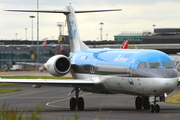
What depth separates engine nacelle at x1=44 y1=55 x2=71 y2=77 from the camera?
2314cm

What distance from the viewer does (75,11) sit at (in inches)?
1108

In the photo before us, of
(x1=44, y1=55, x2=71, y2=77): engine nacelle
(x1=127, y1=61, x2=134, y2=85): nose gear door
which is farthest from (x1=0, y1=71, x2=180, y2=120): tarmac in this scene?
(x1=44, y1=55, x2=71, y2=77): engine nacelle

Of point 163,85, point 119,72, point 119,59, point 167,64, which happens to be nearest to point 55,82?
point 119,72

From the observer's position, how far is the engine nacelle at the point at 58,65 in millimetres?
23141

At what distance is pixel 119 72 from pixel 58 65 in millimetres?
5345

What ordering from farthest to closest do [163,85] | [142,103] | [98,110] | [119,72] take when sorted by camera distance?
[142,103] → [98,110] → [119,72] → [163,85]

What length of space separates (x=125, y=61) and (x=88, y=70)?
4.21m

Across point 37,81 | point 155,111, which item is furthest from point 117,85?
point 37,81

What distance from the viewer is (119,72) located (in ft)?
64.8

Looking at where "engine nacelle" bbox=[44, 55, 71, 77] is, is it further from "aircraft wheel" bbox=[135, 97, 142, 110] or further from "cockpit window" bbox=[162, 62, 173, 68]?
"cockpit window" bbox=[162, 62, 173, 68]

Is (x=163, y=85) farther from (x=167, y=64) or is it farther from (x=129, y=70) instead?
(x=129, y=70)

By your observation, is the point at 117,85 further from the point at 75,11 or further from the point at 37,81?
the point at 75,11

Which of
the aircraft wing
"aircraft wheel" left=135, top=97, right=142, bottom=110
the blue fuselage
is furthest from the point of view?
"aircraft wheel" left=135, top=97, right=142, bottom=110

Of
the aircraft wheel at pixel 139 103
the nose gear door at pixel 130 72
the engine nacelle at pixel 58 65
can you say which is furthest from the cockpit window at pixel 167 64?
the engine nacelle at pixel 58 65
